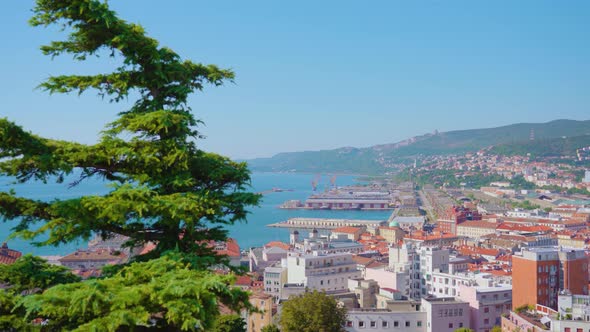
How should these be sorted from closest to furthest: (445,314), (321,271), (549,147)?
1. (445,314)
2. (321,271)
3. (549,147)

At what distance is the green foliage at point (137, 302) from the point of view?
2264mm

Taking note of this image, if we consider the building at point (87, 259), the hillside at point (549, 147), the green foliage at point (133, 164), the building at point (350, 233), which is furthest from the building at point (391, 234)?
the hillside at point (549, 147)

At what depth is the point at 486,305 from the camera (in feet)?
47.0

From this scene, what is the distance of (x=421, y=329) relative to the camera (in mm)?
13391

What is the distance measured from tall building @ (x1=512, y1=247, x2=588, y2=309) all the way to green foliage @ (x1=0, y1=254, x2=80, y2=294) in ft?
43.3

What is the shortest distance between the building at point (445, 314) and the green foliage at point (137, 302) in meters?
11.6

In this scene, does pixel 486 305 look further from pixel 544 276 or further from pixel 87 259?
pixel 87 259

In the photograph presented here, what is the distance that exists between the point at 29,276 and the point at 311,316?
8.88 meters

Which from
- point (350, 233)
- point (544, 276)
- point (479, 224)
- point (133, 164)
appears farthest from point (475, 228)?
point (133, 164)

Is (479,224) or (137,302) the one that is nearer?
(137,302)

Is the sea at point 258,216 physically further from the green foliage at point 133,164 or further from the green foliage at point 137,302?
the green foliage at point 137,302

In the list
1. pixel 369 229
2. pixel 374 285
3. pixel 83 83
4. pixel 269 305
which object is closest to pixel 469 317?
pixel 374 285

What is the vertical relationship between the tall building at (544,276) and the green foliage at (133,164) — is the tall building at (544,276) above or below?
below

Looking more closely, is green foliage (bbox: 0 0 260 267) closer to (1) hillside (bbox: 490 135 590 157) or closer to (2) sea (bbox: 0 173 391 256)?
(2) sea (bbox: 0 173 391 256)
